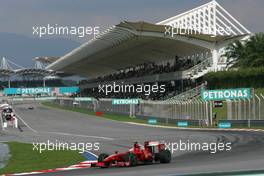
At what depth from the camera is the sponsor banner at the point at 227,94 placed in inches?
1538

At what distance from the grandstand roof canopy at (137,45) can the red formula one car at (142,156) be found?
3969 cm

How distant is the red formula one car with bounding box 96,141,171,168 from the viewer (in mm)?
16891

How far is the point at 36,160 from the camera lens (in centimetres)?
2178

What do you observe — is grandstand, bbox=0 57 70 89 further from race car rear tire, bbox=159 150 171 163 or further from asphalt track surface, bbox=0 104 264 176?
race car rear tire, bbox=159 150 171 163

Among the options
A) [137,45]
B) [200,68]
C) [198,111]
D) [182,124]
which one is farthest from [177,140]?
[137,45]

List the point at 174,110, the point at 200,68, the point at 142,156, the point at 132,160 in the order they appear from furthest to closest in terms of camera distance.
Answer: the point at 200,68, the point at 174,110, the point at 142,156, the point at 132,160

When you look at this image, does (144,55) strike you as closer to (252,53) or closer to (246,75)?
(252,53)

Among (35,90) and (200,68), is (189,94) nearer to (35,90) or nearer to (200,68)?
(200,68)

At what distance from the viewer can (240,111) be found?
131 feet

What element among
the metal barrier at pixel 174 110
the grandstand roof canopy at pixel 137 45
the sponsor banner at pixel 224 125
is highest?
the grandstand roof canopy at pixel 137 45

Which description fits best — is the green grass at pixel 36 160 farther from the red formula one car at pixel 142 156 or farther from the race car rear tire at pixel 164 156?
the race car rear tire at pixel 164 156

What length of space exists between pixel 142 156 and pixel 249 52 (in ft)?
163

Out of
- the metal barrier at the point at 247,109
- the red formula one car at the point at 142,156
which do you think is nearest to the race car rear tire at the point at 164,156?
the red formula one car at the point at 142,156

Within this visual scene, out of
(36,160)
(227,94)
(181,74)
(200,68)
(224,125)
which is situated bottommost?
(36,160)
